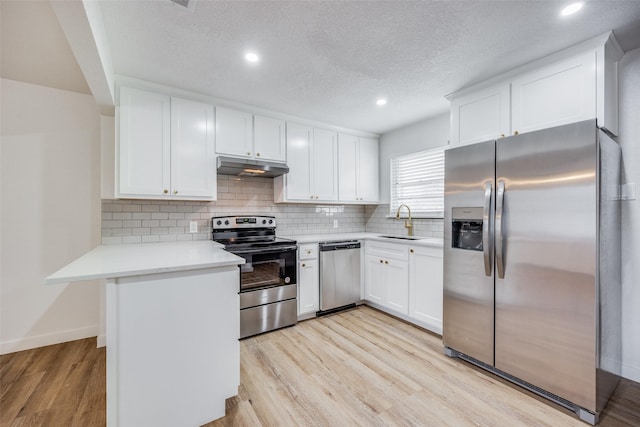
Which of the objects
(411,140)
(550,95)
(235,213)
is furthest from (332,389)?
(411,140)

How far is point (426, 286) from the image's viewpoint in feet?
9.20

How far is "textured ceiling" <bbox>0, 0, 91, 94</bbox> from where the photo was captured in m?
1.68

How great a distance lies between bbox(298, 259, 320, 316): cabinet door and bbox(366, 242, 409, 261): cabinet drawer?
76 centimetres

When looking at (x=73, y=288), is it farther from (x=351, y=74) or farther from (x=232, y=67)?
(x=351, y=74)

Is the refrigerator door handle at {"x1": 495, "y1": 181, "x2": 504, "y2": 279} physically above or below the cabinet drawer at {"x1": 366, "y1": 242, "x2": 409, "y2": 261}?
above

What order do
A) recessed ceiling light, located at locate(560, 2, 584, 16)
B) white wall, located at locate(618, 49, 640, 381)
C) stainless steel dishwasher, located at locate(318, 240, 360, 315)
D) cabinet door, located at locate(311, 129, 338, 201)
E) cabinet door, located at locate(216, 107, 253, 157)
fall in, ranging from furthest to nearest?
1. cabinet door, located at locate(311, 129, 338, 201)
2. stainless steel dishwasher, located at locate(318, 240, 360, 315)
3. cabinet door, located at locate(216, 107, 253, 157)
4. white wall, located at locate(618, 49, 640, 381)
5. recessed ceiling light, located at locate(560, 2, 584, 16)

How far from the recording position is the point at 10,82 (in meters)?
2.51

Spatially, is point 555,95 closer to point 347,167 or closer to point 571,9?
point 571,9

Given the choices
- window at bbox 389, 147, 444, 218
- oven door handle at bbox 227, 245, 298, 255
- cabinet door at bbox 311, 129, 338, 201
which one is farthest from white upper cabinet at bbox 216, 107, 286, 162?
window at bbox 389, 147, 444, 218

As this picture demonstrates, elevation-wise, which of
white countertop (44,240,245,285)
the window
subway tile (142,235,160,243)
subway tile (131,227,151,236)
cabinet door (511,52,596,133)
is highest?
cabinet door (511,52,596,133)

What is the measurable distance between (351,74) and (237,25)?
101 cm

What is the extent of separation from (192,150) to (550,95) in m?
3.05

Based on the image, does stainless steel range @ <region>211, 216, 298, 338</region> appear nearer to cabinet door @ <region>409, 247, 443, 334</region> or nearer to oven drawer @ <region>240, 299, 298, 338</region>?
oven drawer @ <region>240, 299, 298, 338</region>

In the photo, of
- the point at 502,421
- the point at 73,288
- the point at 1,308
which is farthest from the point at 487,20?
the point at 1,308
